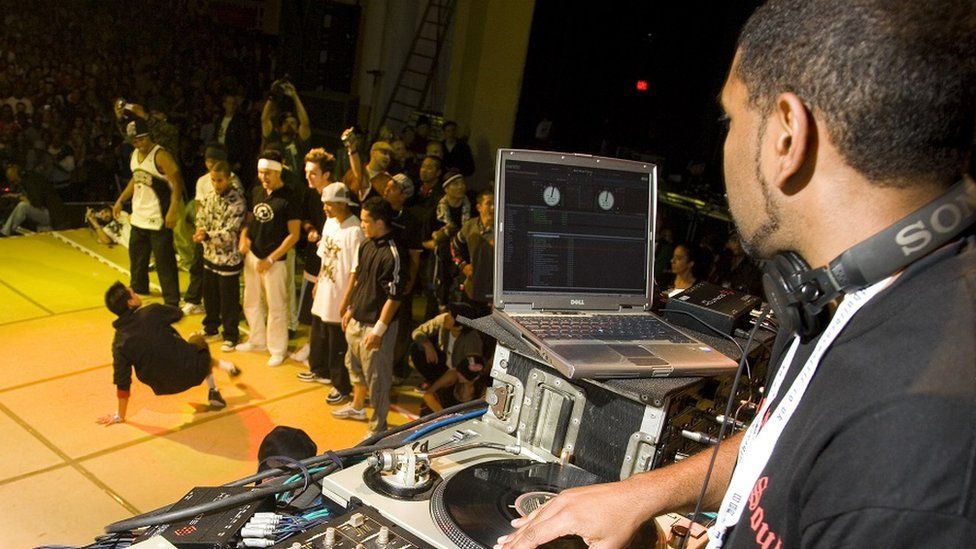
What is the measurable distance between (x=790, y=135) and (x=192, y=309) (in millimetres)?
6503

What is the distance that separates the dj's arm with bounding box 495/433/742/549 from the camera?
114 cm

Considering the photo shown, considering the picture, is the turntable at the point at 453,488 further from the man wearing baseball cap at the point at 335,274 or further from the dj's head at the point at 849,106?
the man wearing baseball cap at the point at 335,274

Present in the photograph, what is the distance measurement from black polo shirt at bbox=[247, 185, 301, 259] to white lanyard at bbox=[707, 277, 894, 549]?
491 centimetres

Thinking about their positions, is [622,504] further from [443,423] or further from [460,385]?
[460,385]

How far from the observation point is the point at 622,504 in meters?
1.17

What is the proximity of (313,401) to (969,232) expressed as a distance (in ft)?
15.6

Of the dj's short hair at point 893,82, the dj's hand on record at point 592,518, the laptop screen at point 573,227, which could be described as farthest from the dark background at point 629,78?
the dj's short hair at point 893,82

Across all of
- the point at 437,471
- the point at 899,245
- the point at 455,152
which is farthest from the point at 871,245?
the point at 455,152

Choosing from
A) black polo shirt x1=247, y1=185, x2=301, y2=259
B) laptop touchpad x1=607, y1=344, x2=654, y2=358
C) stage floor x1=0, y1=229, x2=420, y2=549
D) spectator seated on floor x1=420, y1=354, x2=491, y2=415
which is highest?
laptop touchpad x1=607, y1=344, x2=654, y2=358

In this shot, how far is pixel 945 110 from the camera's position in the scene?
73cm

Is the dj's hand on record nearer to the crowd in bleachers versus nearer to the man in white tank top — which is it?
the crowd in bleachers

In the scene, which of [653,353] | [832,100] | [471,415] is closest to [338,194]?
[471,415]

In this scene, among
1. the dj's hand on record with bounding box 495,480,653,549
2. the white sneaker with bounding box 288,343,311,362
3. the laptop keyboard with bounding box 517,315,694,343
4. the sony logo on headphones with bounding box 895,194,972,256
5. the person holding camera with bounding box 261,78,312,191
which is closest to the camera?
the sony logo on headphones with bounding box 895,194,972,256

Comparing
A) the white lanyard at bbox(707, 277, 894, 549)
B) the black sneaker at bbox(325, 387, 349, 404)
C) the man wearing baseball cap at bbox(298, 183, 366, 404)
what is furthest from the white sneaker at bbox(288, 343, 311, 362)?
the white lanyard at bbox(707, 277, 894, 549)
